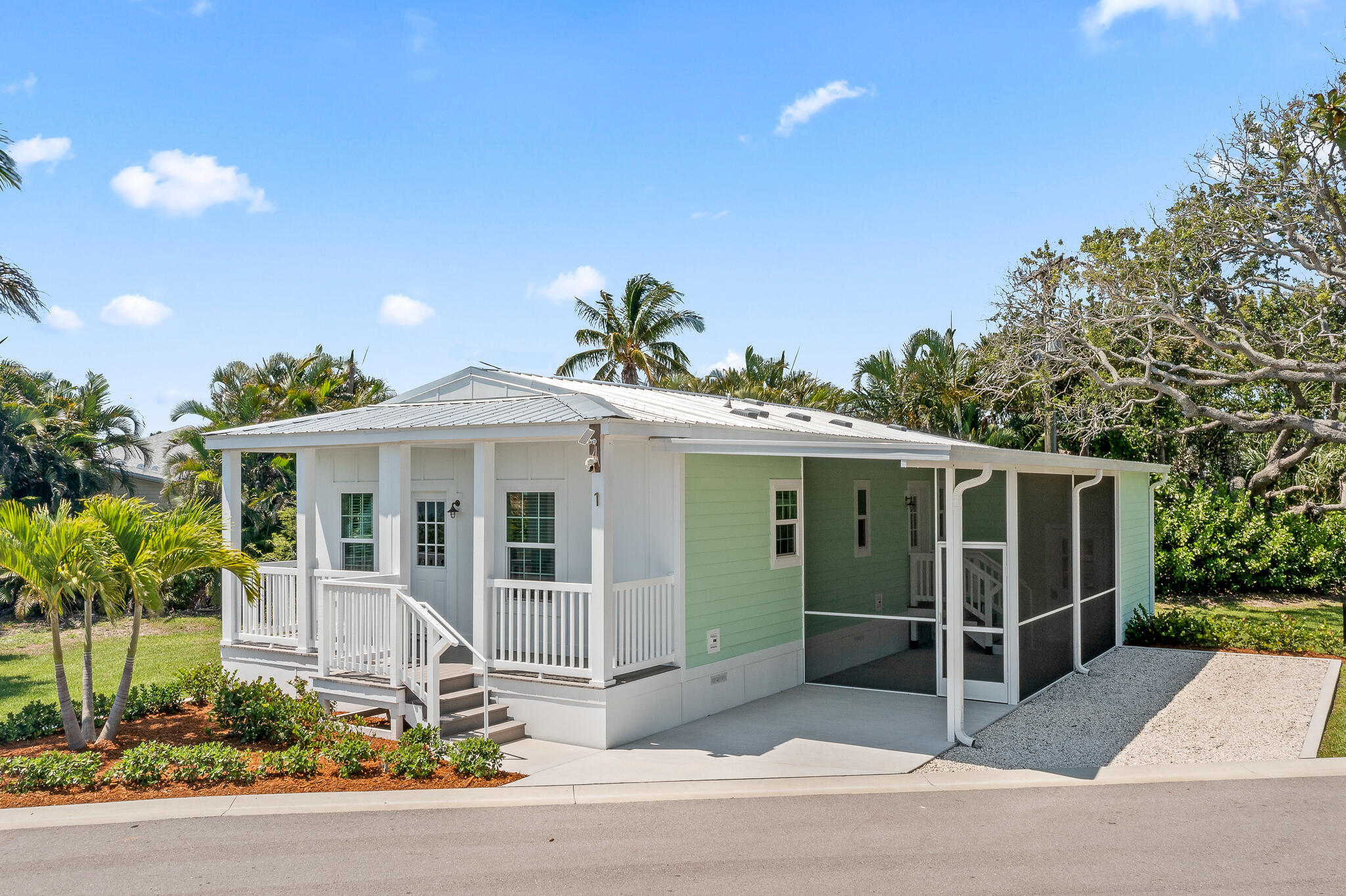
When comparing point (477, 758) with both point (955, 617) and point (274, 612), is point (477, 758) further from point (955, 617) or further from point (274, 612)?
point (274, 612)

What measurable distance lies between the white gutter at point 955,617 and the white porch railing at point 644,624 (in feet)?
8.99

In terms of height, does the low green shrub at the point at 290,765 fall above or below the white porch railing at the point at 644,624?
below

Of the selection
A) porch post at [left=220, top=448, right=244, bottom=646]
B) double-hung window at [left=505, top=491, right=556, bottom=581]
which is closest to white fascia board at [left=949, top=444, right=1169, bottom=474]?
double-hung window at [left=505, top=491, right=556, bottom=581]

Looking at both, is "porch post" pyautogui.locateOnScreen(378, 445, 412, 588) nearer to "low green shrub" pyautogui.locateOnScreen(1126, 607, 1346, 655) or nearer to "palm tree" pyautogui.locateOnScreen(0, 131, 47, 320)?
"palm tree" pyautogui.locateOnScreen(0, 131, 47, 320)

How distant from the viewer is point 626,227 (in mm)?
23625

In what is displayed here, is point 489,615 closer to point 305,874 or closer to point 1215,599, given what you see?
point 305,874

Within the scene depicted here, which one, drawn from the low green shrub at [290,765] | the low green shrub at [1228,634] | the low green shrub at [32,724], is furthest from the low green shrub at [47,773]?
the low green shrub at [1228,634]

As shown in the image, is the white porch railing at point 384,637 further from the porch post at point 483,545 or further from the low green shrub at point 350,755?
the low green shrub at point 350,755

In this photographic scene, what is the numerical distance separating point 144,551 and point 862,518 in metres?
8.48

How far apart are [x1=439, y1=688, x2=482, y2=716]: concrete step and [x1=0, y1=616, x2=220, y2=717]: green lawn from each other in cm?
533

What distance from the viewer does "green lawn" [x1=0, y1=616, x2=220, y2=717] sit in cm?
1239

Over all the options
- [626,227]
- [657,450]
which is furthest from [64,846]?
[626,227]

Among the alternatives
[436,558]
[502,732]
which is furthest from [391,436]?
[502,732]

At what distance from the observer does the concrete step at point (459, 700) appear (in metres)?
8.72
